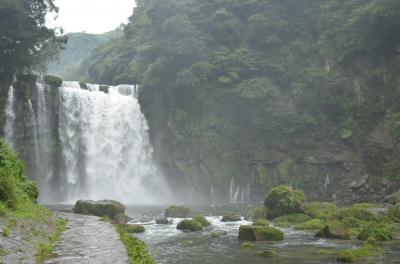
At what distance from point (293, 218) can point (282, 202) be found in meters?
1.25

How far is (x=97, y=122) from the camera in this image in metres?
49.5

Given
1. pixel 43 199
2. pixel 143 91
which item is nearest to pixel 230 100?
pixel 143 91

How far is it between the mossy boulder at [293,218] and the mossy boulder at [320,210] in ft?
2.30

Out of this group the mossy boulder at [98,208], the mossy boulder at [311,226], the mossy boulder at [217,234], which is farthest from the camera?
the mossy boulder at [98,208]

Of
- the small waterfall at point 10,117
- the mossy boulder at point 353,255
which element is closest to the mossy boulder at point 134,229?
the mossy boulder at point 353,255

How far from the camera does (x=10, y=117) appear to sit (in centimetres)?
4403

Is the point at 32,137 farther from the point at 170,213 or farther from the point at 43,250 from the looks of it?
the point at 43,250

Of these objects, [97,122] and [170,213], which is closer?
[170,213]

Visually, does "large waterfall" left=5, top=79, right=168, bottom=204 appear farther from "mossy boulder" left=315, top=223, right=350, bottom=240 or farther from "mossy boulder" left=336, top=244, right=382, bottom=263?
"mossy boulder" left=336, top=244, right=382, bottom=263

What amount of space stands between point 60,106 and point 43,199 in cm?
940

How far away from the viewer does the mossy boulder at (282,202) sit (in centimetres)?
2993

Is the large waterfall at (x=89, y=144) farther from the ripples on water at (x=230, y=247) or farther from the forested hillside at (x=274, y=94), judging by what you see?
the ripples on water at (x=230, y=247)

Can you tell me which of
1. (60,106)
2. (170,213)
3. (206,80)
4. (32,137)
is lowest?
(170,213)

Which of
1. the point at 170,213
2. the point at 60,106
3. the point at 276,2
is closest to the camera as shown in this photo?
the point at 170,213
